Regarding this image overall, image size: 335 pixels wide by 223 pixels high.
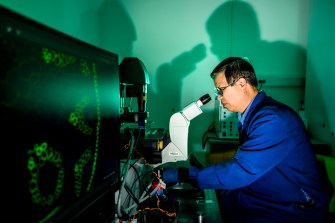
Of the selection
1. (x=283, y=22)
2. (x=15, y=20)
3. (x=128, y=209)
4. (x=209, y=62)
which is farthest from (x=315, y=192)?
(x=283, y=22)

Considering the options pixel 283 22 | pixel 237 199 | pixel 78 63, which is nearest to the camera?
pixel 78 63

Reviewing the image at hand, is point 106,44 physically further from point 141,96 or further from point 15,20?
point 15,20

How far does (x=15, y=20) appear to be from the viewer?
1.30ft

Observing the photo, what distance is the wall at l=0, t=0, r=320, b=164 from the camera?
8.43 feet

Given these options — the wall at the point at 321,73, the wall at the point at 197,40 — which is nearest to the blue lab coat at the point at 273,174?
the wall at the point at 321,73

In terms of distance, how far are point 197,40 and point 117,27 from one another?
0.93 metres

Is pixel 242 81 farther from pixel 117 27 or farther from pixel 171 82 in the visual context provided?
pixel 117 27

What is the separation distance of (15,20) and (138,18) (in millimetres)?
2512

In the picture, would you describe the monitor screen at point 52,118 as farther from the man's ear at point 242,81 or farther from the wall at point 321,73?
the wall at point 321,73

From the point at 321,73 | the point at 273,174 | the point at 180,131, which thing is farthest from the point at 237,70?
the point at 321,73

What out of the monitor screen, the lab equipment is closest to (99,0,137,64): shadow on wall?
the lab equipment

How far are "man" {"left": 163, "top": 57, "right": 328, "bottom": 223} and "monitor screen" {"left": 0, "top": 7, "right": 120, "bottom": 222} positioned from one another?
1.77 feet

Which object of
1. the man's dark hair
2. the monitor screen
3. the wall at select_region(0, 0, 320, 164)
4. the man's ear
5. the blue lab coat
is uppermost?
the wall at select_region(0, 0, 320, 164)

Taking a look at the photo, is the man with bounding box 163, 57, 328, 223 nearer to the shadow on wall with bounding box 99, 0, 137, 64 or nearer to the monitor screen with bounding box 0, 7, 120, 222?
the monitor screen with bounding box 0, 7, 120, 222
